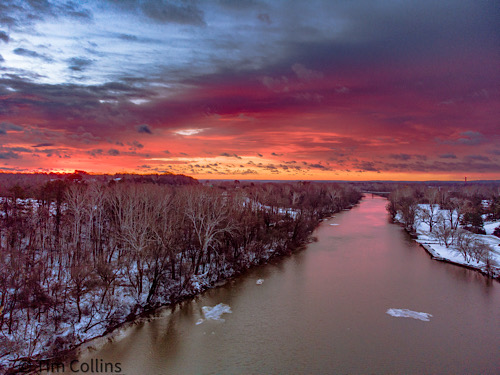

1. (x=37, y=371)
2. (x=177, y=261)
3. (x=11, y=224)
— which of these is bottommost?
(x=37, y=371)

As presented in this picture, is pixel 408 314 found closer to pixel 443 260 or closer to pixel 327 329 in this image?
pixel 327 329

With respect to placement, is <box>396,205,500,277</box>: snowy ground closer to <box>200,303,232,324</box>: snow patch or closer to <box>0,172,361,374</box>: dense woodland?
<box>0,172,361,374</box>: dense woodland

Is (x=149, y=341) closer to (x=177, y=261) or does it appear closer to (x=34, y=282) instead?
(x=34, y=282)

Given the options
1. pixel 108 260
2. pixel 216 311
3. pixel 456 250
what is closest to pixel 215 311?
pixel 216 311

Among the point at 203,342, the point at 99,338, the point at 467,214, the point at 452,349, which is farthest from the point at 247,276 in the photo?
the point at 467,214

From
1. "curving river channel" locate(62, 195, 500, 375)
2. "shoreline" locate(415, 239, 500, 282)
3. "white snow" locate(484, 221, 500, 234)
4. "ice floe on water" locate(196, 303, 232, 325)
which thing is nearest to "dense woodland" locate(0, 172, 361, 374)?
"curving river channel" locate(62, 195, 500, 375)

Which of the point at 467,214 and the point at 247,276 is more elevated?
the point at 467,214
